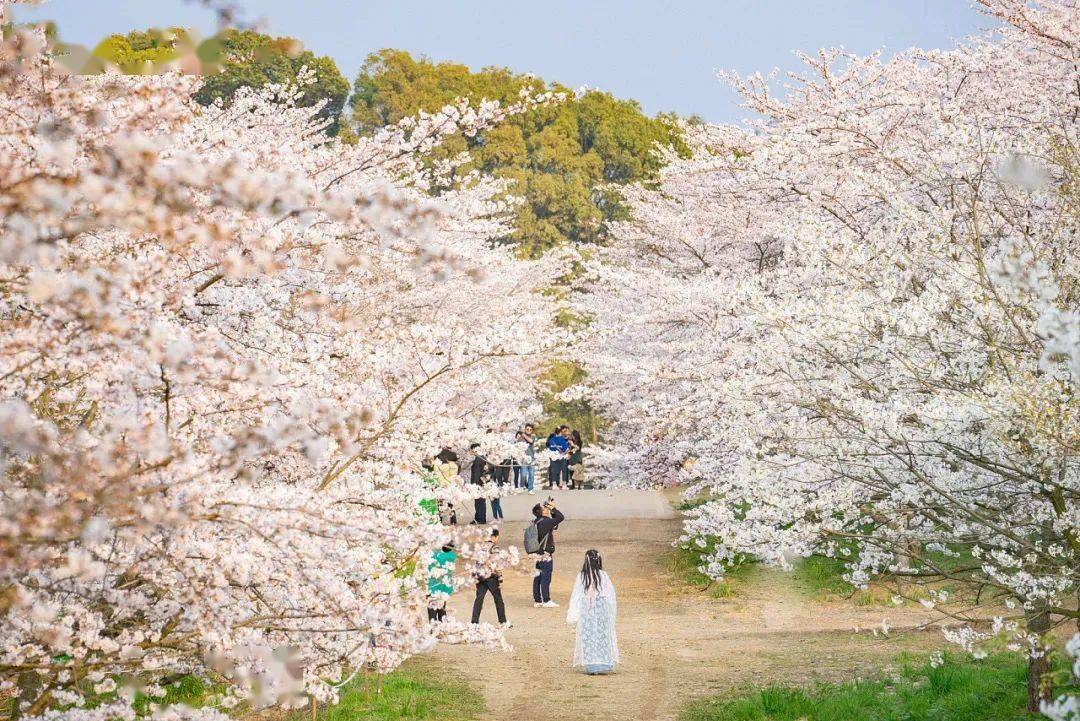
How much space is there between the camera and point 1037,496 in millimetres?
7172

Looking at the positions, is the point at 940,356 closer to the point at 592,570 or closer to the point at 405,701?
the point at 405,701

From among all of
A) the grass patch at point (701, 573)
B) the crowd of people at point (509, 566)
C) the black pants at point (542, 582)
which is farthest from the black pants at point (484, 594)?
the grass patch at point (701, 573)

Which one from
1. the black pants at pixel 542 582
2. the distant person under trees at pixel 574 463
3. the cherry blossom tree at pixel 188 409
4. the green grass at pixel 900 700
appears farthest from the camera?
the distant person under trees at pixel 574 463

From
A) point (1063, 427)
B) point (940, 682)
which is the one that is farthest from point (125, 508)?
point (940, 682)

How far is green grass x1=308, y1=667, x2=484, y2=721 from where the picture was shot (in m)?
10.3

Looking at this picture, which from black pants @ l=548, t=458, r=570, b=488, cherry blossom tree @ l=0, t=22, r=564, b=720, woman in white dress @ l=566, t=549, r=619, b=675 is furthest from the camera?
black pants @ l=548, t=458, r=570, b=488

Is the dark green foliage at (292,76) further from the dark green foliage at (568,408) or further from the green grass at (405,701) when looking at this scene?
the green grass at (405,701)

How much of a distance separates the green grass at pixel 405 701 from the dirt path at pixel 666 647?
274 millimetres

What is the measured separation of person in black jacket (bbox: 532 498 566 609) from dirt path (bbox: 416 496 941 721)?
0.82 feet

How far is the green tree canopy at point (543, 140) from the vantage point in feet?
135

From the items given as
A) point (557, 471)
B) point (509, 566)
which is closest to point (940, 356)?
point (509, 566)

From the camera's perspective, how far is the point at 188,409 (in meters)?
5.21

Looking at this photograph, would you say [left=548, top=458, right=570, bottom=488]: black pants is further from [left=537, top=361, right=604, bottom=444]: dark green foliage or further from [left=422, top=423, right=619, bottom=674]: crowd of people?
[left=537, top=361, right=604, bottom=444]: dark green foliage

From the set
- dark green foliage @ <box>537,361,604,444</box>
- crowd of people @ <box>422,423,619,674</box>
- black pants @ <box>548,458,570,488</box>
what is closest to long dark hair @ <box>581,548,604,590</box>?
crowd of people @ <box>422,423,619,674</box>
